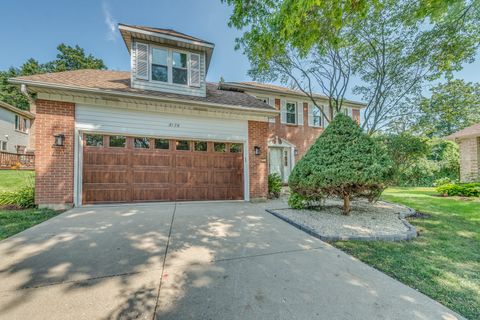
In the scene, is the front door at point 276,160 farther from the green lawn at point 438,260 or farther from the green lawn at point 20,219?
the green lawn at point 20,219

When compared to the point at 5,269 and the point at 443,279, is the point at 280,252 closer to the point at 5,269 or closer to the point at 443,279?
the point at 443,279

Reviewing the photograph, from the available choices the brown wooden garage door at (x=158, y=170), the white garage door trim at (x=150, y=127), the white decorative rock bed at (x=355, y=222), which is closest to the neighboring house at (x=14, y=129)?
the white garage door trim at (x=150, y=127)

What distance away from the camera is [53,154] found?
592 cm

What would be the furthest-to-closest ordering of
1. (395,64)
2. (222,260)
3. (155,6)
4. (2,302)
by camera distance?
(155,6)
(395,64)
(222,260)
(2,302)

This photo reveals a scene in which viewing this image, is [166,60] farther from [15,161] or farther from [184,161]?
[15,161]

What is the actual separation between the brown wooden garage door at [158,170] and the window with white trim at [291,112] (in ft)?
21.0

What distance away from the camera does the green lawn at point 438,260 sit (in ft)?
→ 7.06

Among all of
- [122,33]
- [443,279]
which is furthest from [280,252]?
[122,33]

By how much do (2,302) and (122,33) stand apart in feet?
26.0

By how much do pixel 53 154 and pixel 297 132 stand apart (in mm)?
11696

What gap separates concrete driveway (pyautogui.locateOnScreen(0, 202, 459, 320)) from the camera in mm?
1848

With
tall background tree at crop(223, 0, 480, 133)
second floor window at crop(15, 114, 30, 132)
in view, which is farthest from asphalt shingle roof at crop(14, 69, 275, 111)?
second floor window at crop(15, 114, 30, 132)

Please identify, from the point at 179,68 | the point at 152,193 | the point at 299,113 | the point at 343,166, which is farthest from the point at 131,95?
the point at 299,113

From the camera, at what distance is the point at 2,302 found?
1920mm
